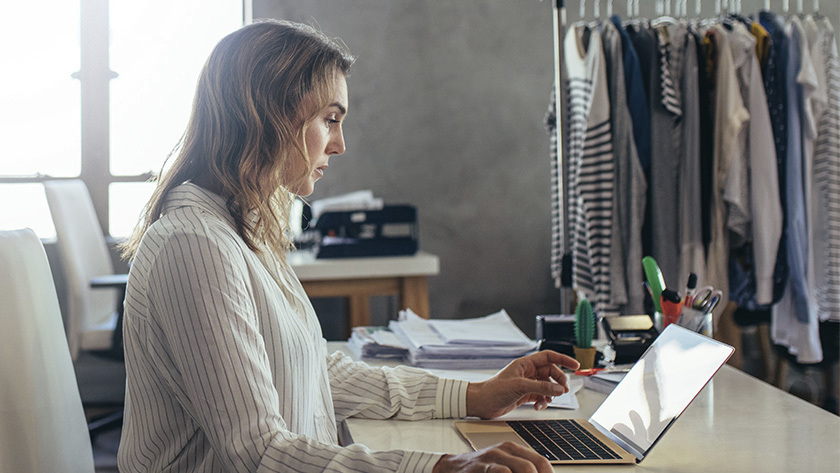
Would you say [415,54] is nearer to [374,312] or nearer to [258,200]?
[374,312]

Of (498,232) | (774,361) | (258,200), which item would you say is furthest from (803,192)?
(258,200)

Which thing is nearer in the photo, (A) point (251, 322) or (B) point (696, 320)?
(A) point (251, 322)

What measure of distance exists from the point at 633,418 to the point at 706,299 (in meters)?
0.44

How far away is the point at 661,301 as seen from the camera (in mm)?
1312

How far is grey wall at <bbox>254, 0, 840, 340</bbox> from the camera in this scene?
3.47 m

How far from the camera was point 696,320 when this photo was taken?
50.7 inches

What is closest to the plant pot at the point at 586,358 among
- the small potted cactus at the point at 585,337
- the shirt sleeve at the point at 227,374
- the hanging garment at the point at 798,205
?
the small potted cactus at the point at 585,337

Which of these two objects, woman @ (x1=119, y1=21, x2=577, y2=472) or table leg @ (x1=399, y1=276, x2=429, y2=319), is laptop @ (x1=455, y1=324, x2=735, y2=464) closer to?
woman @ (x1=119, y1=21, x2=577, y2=472)

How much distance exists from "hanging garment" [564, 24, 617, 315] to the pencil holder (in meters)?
1.03

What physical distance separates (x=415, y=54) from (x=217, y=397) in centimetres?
294

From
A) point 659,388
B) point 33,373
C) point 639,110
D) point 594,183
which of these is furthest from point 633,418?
point 639,110

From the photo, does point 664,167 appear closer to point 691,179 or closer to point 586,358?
point 691,179

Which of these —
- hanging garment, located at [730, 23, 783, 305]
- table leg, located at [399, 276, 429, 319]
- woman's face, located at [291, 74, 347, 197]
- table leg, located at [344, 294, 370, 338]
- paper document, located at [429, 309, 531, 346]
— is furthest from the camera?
table leg, located at [344, 294, 370, 338]

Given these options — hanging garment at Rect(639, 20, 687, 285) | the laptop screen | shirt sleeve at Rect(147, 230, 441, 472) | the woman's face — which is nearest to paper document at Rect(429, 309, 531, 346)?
the laptop screen
